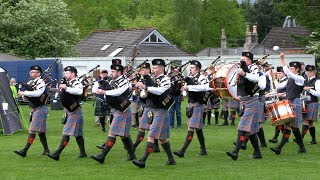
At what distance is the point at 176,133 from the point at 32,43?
25677 millimetres

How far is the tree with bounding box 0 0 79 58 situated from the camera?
43219 millimetres

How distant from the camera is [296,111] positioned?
14.9 meters

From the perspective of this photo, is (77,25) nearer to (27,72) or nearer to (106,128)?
(27,72)

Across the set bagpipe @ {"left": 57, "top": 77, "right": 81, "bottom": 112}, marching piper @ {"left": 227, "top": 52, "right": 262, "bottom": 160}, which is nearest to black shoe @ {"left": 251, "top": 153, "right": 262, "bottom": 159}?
marching piper @ {"left": 227, "top": 52, "right": 262, "bottom": 160}

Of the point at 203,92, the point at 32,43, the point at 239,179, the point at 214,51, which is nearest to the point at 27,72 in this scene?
the point at 32,43

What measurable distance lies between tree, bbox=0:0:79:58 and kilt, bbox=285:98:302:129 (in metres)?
29.9

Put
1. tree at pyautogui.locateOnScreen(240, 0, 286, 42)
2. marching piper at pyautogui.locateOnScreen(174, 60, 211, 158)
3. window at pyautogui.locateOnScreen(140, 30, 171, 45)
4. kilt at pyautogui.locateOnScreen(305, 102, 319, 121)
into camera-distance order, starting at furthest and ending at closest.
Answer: tree at pyautogui.locateOnScreen(240, 0, 286, 42), window at pyautogui.locateOnScreen(140, 30, 171, 45), kilt at pyautogui.locateOnScreen(305, 102, 319, 121), marching piper at pyautogui.locateOnScreen(174, 60, 211, 158)

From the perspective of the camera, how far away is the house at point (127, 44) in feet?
168

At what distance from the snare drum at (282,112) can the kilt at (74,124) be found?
399 cm

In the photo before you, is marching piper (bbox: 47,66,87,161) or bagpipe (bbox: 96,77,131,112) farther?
marching piper (bbox: 47,66,87,161)

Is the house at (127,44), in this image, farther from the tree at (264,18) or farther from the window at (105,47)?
the tree at (264,18)

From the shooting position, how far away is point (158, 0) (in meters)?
78.1

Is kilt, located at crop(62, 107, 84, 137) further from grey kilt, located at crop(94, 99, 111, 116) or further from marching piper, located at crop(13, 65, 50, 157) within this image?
grey kilt, located at crop(94, 99, 111, 116)

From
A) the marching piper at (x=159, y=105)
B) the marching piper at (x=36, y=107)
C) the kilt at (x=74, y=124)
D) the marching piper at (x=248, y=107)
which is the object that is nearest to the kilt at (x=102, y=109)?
the marching piper at (x=36, y=107)
